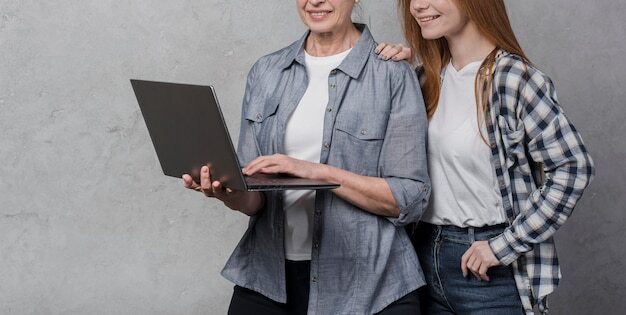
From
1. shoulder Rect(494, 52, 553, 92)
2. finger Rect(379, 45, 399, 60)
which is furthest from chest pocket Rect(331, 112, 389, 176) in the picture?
shoulder Rect(494, 52, 553, 92)

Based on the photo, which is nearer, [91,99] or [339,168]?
[339,168]

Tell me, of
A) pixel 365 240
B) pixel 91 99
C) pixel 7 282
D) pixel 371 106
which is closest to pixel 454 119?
pixel 371 106

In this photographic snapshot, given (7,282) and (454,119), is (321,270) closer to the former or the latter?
(454,119)

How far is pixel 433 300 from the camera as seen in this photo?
2193 millimetres

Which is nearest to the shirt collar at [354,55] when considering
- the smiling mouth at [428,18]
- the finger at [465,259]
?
the smiling mouth at [428,18]

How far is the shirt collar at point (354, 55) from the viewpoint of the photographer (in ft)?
6.88

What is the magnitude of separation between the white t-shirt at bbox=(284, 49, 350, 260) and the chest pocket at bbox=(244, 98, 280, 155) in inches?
1.7

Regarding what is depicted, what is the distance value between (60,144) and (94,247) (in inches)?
14.0

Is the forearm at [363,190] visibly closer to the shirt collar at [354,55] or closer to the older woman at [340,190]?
the older woman at [340,190]

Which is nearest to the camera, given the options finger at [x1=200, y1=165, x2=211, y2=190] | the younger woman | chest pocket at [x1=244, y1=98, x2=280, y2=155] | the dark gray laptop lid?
the dark gray laptop lid

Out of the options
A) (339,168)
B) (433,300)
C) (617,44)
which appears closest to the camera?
(339,168)

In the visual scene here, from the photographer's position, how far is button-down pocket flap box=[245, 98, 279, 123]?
2.14 m

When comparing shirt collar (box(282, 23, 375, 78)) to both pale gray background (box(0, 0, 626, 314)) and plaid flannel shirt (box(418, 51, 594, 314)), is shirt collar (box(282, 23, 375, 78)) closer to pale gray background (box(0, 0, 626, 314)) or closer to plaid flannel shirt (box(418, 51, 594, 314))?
plaid flannel shirt (box(418, 51, 594, 314))

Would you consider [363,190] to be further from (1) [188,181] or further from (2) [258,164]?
(1) [188,181]
